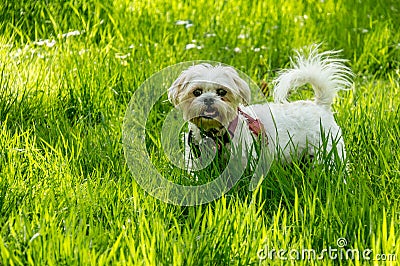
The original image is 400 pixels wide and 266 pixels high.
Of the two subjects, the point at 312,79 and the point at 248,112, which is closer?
the point at 248,112

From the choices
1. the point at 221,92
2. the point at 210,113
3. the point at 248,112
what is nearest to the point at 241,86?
the point at 221,92

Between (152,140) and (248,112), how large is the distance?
1.94 ft

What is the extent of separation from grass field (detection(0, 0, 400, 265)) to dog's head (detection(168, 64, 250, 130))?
→ 355 millimetres

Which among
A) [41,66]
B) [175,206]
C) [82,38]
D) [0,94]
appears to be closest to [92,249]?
[175,206]

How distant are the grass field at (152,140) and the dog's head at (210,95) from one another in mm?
355

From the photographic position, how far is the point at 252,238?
9.16 ft

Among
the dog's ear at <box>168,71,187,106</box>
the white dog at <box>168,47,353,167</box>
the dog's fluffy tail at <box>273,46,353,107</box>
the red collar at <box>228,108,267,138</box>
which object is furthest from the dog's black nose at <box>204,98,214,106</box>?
the dog's fluffy tail at <box>273,46,353,107</box>

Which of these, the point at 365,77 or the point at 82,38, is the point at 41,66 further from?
the point at 365,77

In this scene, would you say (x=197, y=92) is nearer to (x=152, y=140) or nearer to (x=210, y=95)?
(x=210, y=95)

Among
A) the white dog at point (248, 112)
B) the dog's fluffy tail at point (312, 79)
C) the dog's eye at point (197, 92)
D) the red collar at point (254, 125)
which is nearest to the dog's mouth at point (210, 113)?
the white dog at point (248, 112)

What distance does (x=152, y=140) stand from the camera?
13.1 feet

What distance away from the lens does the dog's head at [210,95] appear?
135 inches

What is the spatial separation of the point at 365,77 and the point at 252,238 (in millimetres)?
3045

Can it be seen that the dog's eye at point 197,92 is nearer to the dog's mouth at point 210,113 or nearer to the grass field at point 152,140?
the dog's mouth at point 210,113
